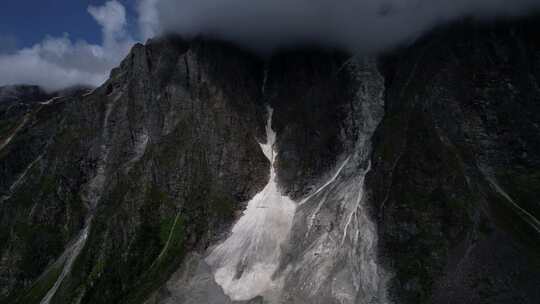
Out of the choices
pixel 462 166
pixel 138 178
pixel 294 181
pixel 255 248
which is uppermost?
pixel 462 166

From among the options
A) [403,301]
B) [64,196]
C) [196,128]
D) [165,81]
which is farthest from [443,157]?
[64,196]

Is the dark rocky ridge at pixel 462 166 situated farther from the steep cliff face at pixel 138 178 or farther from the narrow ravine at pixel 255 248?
the steep cliff face at pixel 138 178

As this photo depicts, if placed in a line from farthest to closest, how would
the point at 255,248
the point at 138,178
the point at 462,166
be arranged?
the point at 138,178
the point at 255,248
the point at 462,166

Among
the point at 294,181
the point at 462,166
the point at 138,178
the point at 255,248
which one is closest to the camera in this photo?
the point at 462,166

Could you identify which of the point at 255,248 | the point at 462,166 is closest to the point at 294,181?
the point at 255,248

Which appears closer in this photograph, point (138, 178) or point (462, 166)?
point (462, 166)

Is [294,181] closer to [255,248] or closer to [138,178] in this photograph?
[255,248]

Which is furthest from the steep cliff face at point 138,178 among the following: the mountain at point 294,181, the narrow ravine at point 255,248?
the narrow ravine at point 255,248

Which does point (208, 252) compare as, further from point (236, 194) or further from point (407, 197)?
point (407, 197)

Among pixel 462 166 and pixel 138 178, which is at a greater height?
pixel 462 166
